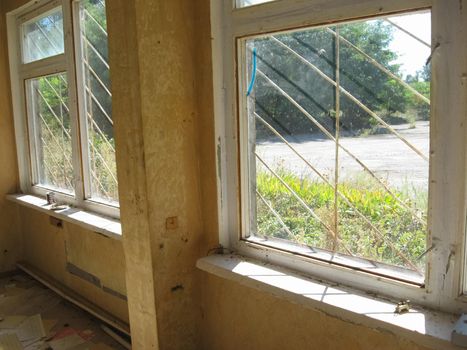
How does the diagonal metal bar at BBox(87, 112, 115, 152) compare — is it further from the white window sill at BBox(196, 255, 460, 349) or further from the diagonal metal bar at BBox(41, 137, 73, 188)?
the white window sill at BBox(196, 255, 460, 349)

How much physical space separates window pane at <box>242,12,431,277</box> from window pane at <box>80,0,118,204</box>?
1.19m

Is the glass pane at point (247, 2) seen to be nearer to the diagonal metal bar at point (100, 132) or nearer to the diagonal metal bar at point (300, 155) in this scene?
the diagonal metal bar at point (300, 155)

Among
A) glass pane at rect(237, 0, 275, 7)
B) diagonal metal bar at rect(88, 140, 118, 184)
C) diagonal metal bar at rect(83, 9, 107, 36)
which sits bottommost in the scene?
diagonal metal bar at rect(88, 140, 118, 184)

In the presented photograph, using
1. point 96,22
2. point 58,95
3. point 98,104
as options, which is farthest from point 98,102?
point 58,95

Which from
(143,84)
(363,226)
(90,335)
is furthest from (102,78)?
(363,226)

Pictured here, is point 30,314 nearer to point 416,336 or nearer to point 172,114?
point 172,114

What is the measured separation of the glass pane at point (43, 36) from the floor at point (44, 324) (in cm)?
187

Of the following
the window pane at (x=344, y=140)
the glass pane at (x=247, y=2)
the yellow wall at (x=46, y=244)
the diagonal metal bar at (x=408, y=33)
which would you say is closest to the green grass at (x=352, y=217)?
the window pane at (x=344, y=140)

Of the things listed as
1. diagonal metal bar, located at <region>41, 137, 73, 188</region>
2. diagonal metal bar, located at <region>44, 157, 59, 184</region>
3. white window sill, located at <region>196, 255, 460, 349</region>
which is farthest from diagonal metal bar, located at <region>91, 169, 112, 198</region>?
white window sill, located at <region>196, 255, 460, 349</region>

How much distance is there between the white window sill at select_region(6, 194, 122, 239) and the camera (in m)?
2.34

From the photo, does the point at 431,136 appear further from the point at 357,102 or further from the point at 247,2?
the point at 247,2

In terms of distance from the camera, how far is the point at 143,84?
5.56 feet

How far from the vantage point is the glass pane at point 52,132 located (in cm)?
303

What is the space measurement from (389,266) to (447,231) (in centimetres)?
25
